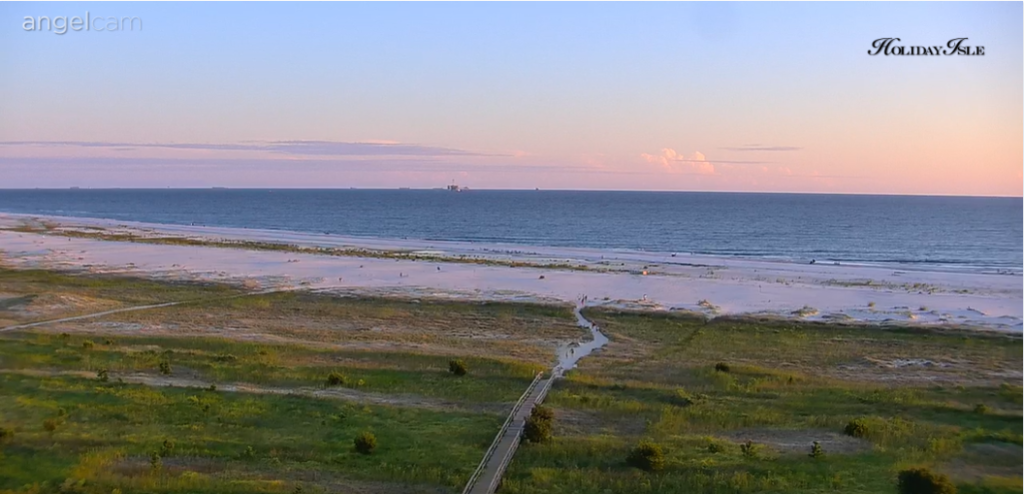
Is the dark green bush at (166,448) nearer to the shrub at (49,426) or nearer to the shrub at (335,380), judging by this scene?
the shrub at (49,426)

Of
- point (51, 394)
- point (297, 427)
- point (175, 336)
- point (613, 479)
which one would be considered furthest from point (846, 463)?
point (175, 336)

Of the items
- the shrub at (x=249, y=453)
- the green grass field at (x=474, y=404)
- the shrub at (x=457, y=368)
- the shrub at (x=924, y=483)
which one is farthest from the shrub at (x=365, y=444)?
the shrub at (x=924, y=483)

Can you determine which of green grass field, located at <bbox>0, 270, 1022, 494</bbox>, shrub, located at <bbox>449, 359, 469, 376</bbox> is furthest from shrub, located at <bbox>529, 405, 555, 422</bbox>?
shrub, located at <bbox>449, 359, 469, 376</bbox>

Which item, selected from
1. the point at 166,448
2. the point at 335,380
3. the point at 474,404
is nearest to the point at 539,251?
the point at 335,380

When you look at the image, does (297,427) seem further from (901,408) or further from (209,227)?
(209,227)

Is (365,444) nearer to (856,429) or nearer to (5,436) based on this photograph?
(5,436)

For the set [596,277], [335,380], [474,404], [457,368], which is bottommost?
[474,404]
